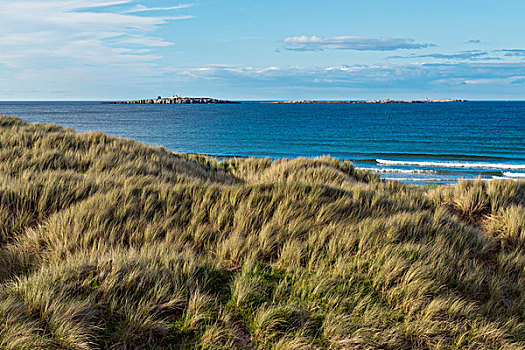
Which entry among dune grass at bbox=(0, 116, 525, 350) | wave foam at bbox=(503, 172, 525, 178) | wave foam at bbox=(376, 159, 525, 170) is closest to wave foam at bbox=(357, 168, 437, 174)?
wave foam at bbox=(376, 159, 525, 170)

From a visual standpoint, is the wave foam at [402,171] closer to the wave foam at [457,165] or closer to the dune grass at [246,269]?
the wave foam at [457,165]

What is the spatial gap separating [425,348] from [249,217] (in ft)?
10.7

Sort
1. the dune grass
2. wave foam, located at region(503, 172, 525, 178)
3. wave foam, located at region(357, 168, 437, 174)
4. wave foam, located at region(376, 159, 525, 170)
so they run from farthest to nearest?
wave foam, located at region(376, 159, 525, 170) → wave foam, located at region(357, 168, 437, 174) → wave foam, located at region(503, 172, 525, 178) → the dune grass

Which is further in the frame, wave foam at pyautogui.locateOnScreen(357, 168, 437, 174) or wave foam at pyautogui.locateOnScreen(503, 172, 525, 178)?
wave foam at pyautogui.locateOnScreen(357, 168, 437, 174)

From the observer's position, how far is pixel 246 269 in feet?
15.9

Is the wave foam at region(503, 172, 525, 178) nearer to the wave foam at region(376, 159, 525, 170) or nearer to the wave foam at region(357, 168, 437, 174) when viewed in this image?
the wave foam at region(376, 159, 525, 170)

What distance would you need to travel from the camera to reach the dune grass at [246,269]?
3863 millimetres

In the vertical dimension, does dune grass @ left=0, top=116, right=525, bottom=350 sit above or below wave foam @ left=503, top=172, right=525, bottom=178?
above

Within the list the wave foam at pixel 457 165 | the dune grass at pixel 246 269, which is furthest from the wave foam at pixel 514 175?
the dune grass at pixel 246 269

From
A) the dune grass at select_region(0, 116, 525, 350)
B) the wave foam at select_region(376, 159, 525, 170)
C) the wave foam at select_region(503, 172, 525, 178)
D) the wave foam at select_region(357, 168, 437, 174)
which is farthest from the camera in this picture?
the wave foam at select_region(376, 159, 525, 170)

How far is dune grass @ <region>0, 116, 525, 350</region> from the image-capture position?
3.86m

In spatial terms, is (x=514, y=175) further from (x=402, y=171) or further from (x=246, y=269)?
(x=246, y=269)

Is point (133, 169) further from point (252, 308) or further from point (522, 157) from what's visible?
point (522, 157)

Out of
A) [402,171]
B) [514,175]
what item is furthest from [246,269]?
[514,175]
